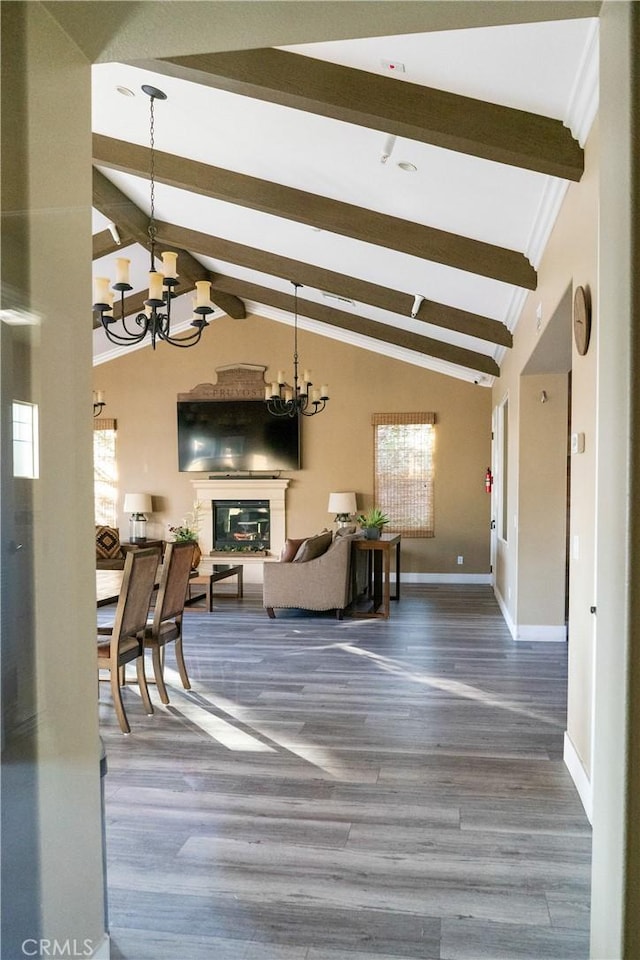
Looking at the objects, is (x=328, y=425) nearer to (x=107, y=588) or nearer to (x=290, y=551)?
(x=290, y=551)

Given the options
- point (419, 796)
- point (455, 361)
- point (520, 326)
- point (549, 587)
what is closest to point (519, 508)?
point (549, 587)

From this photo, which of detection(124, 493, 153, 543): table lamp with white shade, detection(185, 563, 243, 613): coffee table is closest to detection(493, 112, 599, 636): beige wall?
detection(185, 563, 243, 613): coffee table

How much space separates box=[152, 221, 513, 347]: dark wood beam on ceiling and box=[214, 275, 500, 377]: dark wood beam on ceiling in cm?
135

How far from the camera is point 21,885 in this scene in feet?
5.30

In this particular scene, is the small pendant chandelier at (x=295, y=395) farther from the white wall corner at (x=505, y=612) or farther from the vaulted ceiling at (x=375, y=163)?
the white wall corner at (x=505, y=612)

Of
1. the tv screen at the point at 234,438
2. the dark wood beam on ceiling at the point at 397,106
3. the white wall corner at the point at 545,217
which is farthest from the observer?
the tv screen at the point at 234,438

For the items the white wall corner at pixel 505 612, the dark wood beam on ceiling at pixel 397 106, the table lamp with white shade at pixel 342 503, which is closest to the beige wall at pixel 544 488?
the white wall corner at pixel 505 612

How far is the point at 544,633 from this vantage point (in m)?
5.93

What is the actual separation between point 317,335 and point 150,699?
649cm

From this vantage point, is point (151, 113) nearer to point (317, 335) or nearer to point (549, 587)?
point (549, 587)

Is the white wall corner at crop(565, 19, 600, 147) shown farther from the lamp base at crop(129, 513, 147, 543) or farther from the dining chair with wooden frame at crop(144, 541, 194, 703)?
the lamp base at crop(129, 513, 147, 543)

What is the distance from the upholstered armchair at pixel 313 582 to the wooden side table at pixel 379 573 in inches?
8.8

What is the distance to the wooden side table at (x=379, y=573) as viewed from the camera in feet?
23.1

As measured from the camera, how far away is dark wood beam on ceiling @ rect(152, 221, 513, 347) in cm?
666
